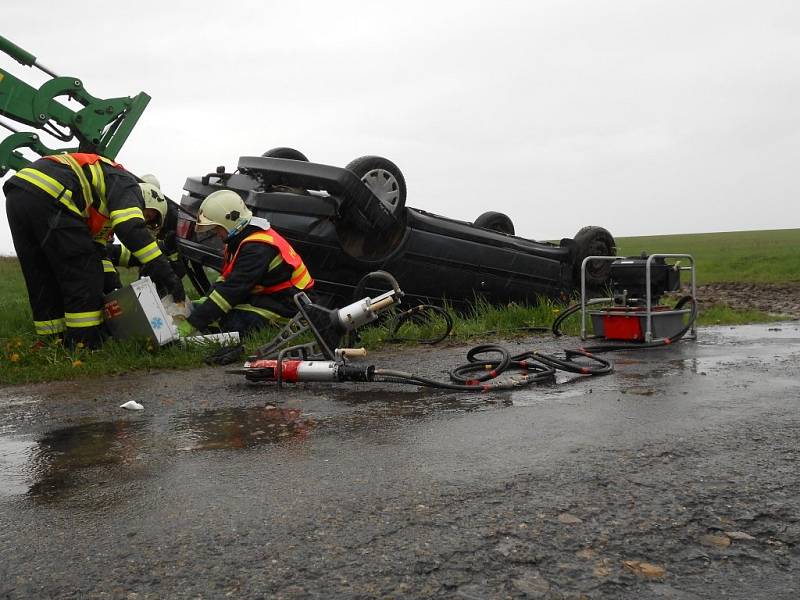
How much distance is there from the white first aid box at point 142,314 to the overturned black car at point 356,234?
1105 millimetres

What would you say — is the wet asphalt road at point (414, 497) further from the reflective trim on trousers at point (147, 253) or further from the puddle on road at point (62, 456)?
the reflective trim on trousers at point (147, 253)

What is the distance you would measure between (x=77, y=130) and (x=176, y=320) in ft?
16.6

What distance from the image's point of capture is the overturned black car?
8.05m

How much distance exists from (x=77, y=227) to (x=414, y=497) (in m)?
5.06

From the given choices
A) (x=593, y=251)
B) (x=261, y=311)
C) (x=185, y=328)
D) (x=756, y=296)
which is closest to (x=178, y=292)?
(x=185, y=328)

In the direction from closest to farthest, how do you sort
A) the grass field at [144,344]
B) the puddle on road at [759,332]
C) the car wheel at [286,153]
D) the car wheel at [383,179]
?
the grass field at [144,344]
the puddle on road at [759,332]
the car wheel at [383,179]
the car wheel at [286,153]

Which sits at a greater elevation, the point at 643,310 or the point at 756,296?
the point at 643,310

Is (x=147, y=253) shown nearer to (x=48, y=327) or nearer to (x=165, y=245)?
(x=48, y=327)

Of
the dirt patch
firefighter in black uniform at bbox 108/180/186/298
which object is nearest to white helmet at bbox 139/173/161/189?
firefighter in black uniform at bbox 108/180/186/298

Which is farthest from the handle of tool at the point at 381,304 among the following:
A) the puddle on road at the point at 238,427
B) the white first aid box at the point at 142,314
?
the white first aid box at the point at 142,314

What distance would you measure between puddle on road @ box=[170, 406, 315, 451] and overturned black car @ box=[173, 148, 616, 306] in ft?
11.7

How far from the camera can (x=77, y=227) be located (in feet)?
22.6

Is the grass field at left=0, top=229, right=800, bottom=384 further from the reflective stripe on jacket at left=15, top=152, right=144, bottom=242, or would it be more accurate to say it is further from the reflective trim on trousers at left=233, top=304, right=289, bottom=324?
the reflective stripe on jacket at left=15, top=152, right=144, bottom=242

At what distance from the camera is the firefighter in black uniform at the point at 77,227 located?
22.4 ft
